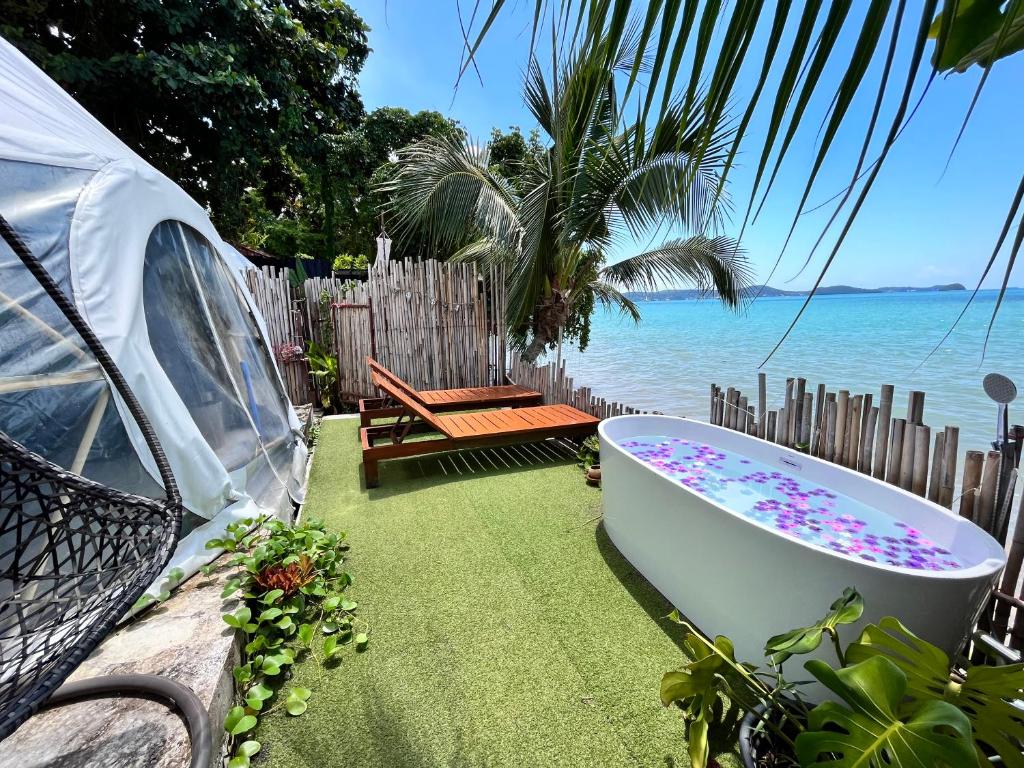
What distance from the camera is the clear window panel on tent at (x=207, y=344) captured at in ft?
9.09

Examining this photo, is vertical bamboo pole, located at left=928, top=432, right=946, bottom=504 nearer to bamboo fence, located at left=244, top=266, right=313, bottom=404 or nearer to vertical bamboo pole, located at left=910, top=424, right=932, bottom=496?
vertical bamboo pole, located at left=910, top=424, right=932, bottom=496

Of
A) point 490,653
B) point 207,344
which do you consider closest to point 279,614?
point 490,653

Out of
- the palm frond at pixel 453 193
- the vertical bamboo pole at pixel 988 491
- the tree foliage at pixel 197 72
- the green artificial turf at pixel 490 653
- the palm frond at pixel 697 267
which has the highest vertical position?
the tree foliage at pixel 197 72

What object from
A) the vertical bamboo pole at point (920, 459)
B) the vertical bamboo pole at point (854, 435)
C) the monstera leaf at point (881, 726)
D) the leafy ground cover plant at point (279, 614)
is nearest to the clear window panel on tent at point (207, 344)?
the leafy ground cover plant at point (279, 614)

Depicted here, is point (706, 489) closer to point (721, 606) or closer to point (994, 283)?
point (721, 606)

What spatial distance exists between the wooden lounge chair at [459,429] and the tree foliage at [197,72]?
18.3 ft

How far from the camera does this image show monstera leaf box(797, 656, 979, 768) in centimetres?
99

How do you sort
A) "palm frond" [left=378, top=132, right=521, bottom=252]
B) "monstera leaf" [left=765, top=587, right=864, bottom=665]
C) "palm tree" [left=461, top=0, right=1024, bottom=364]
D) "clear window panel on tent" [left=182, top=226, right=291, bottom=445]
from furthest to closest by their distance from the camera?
"palm frond" [left=378, top=132, right=521, bottom=252] → "clear window panel on tent" [left=182, top=226, right=291, bottom=445] → "monstera leaf" [left=765, top=587, right=864, bottom=665] → "palm tree" [left=461, top=0, right=1024, bottom=364]

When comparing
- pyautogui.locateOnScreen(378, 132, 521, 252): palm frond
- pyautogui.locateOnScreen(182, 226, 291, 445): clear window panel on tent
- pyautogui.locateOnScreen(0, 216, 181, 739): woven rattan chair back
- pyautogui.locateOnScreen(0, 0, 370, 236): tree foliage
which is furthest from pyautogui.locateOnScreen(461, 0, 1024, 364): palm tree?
pyautogui.locateOnScreen(0, 0, 370, 236): tree foliage

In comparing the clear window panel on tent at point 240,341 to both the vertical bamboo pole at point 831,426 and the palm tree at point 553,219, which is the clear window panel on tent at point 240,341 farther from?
the vertical bamboo pole at point 831,426

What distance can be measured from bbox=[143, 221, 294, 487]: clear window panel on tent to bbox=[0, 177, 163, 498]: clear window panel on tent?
48 centimetres

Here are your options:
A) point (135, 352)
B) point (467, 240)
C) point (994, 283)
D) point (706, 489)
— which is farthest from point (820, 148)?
point (467, 240)

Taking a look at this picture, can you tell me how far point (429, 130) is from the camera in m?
11.9

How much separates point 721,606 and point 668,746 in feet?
2.23
